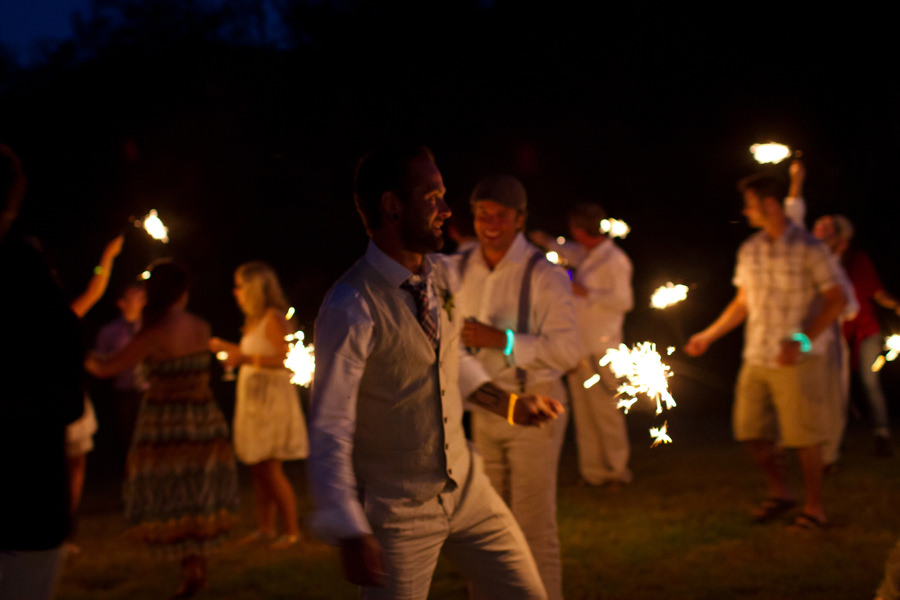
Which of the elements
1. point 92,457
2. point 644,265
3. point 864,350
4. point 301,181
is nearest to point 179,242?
point 301,181

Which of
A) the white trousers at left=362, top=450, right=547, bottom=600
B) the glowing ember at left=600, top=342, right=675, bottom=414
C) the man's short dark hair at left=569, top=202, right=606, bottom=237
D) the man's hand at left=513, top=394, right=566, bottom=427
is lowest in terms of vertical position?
the white trousers at left=362, top=450, right=547, bottom=600

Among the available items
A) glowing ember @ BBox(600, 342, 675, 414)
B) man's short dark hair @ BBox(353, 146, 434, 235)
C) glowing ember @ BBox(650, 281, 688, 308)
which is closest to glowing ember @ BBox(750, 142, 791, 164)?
glowing ember @ BBox(650, 281, 688, 308)

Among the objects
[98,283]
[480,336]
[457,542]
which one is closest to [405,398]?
[457,542]

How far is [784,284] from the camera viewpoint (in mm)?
6379

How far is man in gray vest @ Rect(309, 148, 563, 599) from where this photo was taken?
2863mm

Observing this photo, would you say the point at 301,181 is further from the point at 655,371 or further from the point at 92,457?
the point at 655,371

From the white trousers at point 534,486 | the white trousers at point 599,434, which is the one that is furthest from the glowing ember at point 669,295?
the white trousers at point 599,434

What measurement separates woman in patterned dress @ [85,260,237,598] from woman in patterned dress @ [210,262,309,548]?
860 millimetres

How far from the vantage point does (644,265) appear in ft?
59.1

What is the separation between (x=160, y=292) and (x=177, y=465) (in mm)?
1120

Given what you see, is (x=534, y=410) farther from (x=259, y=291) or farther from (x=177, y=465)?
(x=259, y=291)

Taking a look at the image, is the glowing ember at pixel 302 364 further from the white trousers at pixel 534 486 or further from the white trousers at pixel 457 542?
the white trousers at pixel 534 486

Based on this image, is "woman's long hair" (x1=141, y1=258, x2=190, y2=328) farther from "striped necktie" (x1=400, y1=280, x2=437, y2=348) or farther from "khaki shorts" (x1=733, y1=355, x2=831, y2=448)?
"khaki shorts" (x1=733, y1=355, x2=831, y2=448)

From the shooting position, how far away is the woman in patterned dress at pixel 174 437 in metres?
5.59
